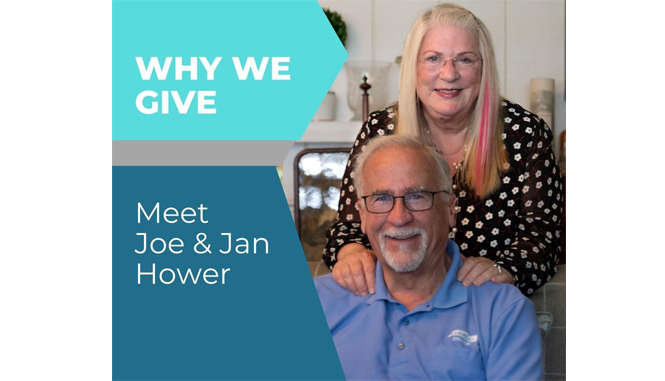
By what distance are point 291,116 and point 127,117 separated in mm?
327

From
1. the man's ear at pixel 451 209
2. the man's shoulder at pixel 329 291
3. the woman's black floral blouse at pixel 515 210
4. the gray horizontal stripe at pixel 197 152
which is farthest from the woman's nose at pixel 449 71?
the man's shoulder at pixel 329 291

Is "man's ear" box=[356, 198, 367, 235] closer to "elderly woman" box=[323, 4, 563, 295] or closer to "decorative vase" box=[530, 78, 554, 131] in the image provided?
"elderly woman" box=[323, 4, 563, 295]

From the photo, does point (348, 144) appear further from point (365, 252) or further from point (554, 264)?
point (554, 264)

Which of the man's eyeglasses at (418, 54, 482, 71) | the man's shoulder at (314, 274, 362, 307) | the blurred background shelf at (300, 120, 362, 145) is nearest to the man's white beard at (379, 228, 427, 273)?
the man's shoulder at (314, 274, 362, 307)

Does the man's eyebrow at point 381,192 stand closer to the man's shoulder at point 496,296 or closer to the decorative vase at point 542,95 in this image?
the man's shoulder at point 496,296

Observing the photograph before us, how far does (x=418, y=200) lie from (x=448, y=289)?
0.62 ft

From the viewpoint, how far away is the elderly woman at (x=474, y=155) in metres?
1.75

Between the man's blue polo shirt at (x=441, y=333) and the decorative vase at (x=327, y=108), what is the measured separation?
323 mm

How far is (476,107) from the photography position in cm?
177

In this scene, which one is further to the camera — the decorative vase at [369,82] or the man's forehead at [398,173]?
the decorative vase at [369,82]

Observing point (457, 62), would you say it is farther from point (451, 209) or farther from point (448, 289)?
point (448, 289)

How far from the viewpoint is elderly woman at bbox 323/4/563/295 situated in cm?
175

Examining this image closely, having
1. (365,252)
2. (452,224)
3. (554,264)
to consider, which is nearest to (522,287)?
(554,264)

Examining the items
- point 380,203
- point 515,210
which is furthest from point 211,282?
point 515,210
